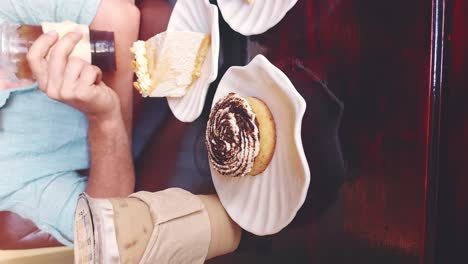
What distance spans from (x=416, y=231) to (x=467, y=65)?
23cm

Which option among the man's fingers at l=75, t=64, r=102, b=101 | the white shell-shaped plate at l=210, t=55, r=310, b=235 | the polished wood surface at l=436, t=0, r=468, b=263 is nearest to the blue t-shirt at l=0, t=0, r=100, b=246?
the man's fingers at l=75, t=64, r=102, b=101

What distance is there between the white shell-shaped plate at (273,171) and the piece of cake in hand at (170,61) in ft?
0.47

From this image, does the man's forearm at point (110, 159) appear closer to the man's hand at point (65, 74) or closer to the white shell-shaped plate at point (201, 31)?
the man's hand at point (65, 74)

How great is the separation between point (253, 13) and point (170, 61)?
24 cm

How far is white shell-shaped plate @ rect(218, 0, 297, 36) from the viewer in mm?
771

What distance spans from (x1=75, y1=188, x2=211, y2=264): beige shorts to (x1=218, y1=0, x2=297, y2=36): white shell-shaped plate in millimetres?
362

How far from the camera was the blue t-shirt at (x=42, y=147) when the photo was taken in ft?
3.66

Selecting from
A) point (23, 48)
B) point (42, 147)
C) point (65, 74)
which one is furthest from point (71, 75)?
point (42, 147)

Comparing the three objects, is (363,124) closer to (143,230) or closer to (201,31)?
(143,230)

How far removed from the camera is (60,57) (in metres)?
1.02

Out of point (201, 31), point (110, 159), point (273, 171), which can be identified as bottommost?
point (110, 159)

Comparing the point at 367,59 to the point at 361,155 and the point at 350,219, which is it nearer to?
the point at 361,155

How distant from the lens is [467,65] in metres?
0.54

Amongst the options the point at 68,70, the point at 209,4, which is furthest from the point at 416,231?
the point at 68,70
